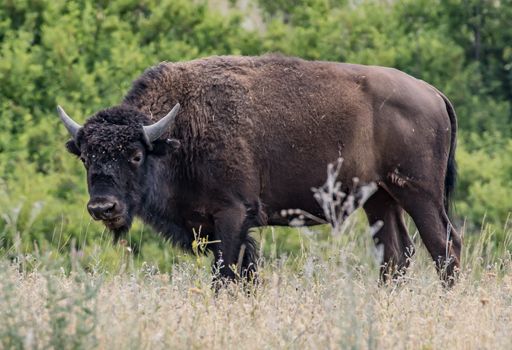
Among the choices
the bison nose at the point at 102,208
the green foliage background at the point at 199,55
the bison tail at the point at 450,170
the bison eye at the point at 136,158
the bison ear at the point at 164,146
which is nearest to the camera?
the bison nose at the point at 102,208

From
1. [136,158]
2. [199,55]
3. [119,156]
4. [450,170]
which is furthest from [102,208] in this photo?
[199,55]

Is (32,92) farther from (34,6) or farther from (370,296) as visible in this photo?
(370,296)

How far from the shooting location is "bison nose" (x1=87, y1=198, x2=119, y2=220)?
28.6ft

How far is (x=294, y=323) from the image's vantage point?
6.56 m

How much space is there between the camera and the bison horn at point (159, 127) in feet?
30.1

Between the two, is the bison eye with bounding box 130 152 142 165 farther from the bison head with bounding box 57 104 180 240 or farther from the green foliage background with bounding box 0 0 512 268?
the green foliage background with bounding box 0 0 512 268

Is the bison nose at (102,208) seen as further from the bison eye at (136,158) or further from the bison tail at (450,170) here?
the bison tail at (450,170)

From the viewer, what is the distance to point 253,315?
698 centimetres

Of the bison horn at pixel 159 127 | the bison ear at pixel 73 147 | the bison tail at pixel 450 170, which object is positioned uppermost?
the bison horn at pixel 159 127

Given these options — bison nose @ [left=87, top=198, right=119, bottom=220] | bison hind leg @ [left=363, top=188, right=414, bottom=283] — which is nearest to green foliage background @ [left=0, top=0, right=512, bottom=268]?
bison hind leg @ [left=363, top=188, right=414, bottom=283]

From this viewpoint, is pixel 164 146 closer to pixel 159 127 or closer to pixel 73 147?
pixel 159 127

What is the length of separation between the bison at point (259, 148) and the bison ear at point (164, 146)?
0.01m

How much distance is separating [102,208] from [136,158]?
25.2 inches

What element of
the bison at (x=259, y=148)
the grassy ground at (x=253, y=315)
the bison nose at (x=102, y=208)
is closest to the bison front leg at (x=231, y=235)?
the bison at (x=259, y=148)
